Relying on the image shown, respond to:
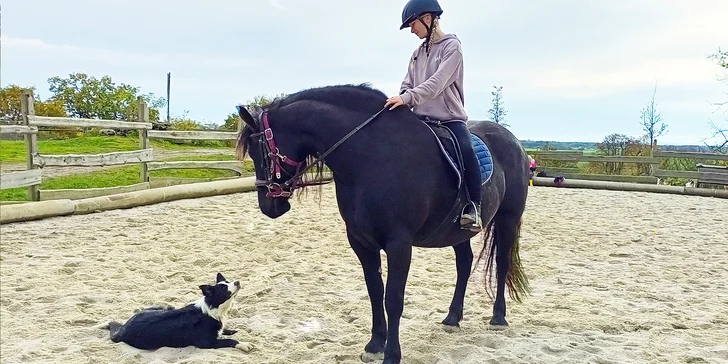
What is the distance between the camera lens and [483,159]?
3463 mm

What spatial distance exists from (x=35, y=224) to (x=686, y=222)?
969 cm

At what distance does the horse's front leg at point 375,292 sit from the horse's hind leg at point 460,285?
0.68 meters

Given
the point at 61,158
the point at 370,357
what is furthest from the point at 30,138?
the point at 370,357

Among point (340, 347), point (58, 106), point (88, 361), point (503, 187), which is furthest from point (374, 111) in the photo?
point (58, 106)

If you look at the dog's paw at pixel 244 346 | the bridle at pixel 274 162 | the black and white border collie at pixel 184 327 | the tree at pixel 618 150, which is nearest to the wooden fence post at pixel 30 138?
the black and white border collie at pixel 184 327

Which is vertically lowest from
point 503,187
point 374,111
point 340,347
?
point 340,347

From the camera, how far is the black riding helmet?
3098 millimetres

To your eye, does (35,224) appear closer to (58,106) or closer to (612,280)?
(612,280)

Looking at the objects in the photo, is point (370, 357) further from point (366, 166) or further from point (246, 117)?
point (246, 117)

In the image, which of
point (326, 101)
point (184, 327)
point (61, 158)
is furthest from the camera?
point (61, 158)

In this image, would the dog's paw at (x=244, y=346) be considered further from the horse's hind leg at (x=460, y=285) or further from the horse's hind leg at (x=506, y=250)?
the horse's hind leg at (x=506, y=250)

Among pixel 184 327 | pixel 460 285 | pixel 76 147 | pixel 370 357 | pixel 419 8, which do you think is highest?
pixel 419 8

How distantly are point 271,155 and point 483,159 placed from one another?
56.6 inches

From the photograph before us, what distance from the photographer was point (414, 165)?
2.93 meters
